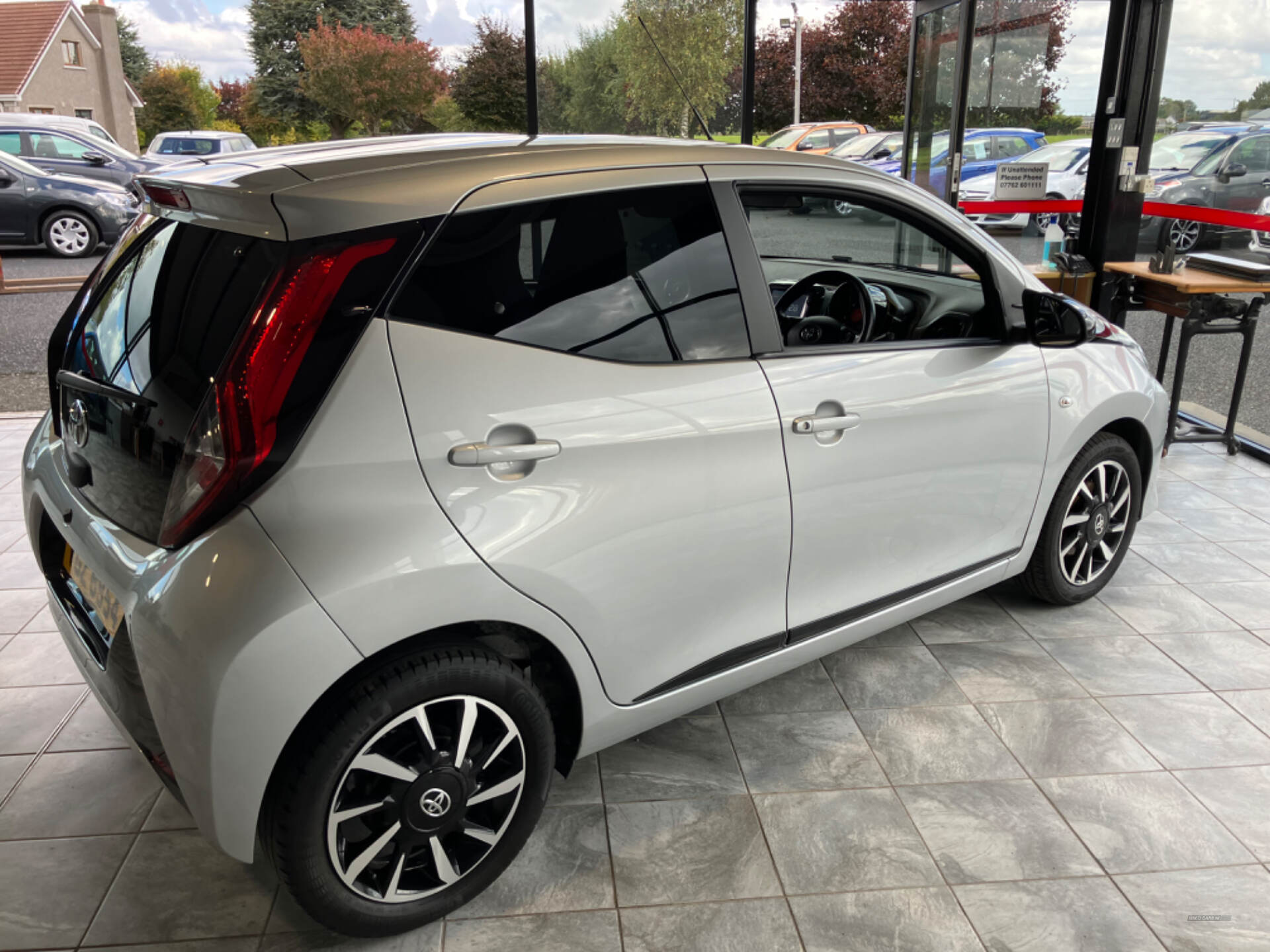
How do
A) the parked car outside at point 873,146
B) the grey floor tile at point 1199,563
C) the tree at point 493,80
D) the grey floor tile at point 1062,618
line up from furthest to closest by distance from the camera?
the tree at point 493,80 → the parked car outside at point 873,146 → the grey floor tile at point 1199,563 → the grey floor tile at point 1062,618

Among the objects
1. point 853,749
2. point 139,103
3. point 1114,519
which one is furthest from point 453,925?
point 139,103

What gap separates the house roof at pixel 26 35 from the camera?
25.5 metres

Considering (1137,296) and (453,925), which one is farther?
(1137,296)

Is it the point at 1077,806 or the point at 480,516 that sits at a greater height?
the point at 480,516

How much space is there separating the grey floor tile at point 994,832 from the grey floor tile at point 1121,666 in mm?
660

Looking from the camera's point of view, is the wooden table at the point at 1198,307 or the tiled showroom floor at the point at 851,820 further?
the wooden table at the point at 1198,307

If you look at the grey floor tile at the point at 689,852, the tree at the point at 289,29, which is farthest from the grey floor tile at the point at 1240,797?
the tree at the point at 289,29

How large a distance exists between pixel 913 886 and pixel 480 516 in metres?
1.23

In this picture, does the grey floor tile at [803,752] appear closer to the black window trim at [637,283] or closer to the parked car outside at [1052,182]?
the black window trim at [637,283]

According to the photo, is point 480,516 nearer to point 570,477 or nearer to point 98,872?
point 570,477

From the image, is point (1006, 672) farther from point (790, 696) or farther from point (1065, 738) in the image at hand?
point (790, 696)

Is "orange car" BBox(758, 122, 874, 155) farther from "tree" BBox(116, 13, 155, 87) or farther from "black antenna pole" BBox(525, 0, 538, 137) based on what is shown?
"tree" BBox(116, 13, 155, 87)

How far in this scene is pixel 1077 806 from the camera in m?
2.32

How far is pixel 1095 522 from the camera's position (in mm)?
3189
